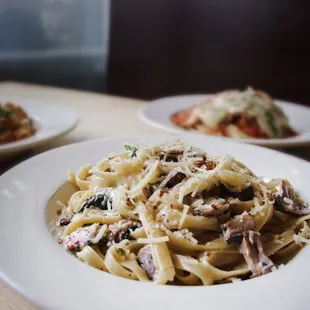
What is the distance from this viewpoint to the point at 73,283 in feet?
3.47

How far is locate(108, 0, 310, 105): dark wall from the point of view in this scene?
5957mm

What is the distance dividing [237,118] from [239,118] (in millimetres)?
14

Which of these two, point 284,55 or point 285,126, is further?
point 284,55

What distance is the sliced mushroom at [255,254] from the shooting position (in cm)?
121

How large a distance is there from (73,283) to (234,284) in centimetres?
37

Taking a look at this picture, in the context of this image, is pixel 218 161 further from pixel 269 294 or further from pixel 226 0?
pixel 226 0

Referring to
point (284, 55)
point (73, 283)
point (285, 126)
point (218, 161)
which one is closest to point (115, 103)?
point (285, 126)

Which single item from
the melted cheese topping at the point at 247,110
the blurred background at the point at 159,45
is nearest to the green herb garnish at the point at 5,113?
the melted cheese topping at the point at 247,110

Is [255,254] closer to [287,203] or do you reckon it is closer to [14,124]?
[287,203]

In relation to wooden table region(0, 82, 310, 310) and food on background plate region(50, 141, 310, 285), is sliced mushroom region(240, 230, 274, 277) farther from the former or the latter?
wooden table region(0, 82, 310, 310)

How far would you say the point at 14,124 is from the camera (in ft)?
7.95

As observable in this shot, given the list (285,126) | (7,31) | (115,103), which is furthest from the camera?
(7,31)

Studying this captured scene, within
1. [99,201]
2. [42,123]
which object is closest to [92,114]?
[42,123]

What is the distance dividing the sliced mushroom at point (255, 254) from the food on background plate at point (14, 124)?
1.38 m
